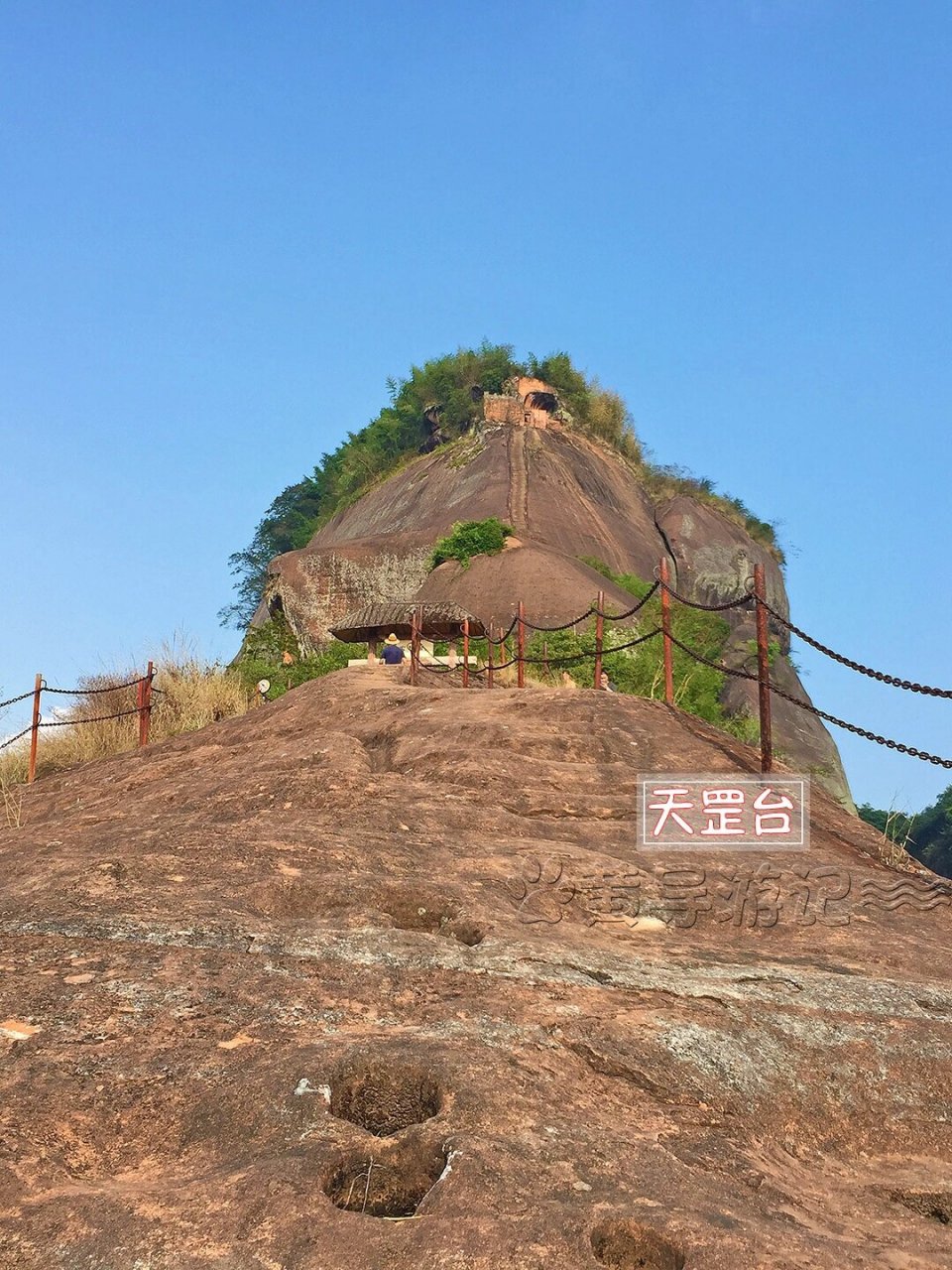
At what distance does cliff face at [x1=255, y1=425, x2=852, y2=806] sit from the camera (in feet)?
89.1

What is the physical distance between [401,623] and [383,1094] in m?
19.9

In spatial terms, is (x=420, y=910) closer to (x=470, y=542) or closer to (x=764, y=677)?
(x=764, y=677)

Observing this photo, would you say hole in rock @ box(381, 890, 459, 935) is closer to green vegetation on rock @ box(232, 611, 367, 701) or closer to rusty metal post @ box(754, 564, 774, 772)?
rusty metal post @ box(754, 564, 774, 772)

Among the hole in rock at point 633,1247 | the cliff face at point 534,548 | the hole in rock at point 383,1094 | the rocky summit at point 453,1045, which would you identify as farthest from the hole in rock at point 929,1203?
the cliff face at point 534,548

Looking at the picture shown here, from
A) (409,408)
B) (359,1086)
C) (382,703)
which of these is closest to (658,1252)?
(359,1086)

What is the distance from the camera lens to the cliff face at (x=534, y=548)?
27.2 meters

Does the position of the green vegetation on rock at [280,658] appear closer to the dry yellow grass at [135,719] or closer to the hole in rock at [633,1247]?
the dry yellow grass at [135,719]

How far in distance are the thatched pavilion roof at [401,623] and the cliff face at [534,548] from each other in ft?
9.04

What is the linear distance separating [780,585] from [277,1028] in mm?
41742

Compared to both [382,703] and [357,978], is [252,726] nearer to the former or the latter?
[382,703]

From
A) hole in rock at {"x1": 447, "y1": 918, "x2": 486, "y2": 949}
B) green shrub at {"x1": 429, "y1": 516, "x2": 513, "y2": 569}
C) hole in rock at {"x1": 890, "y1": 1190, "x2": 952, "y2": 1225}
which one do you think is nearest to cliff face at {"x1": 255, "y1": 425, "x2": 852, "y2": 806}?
green shrub at {"x1": 429, "y1": 516, "x2": 513, "y2": 569}

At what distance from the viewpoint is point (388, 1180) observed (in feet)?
8.52

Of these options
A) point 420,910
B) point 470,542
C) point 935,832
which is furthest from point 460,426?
point 420,910

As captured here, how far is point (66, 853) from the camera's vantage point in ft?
16.2
